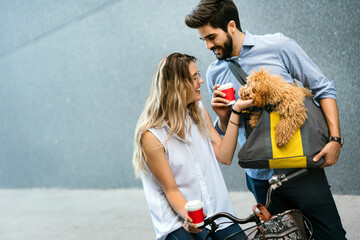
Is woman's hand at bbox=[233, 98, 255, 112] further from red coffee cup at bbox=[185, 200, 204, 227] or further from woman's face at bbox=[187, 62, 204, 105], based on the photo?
red coffee cup at bbox=[185, 200, 204, 227]

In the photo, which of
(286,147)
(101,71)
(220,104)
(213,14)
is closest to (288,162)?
(286,147)

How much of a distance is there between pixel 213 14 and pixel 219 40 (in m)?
0.13

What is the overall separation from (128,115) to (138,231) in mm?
1887

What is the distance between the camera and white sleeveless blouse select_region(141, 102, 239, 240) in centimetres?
188

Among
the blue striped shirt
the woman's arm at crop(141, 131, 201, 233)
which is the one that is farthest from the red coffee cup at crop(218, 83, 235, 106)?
→ the woman's arm at crop(141, 131, 201, 233)

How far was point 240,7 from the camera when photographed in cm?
394

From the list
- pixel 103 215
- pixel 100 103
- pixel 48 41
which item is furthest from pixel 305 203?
pixel 48 41

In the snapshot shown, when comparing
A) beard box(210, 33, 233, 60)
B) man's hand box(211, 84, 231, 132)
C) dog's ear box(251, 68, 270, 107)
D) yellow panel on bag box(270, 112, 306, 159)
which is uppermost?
beard box(210, 33, 233, 60)

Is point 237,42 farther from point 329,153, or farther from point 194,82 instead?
point 329,153

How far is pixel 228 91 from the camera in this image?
184cm

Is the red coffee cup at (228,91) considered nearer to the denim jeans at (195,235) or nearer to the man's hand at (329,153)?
the man's hand at (329,153)

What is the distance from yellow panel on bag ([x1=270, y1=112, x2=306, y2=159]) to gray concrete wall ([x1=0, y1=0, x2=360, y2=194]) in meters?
2.03

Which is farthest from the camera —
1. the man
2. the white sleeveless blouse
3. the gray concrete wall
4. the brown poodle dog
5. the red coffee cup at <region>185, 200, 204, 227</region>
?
the gray concrete wall

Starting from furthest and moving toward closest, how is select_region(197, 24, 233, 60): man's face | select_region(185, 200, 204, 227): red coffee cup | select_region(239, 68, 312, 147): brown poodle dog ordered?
select_region(197, 24, 233, 60): man's face < select_region(239, 68, 312, 147): brown poodle dog < select_region(185, 200, 204, 227): red coffee cup
